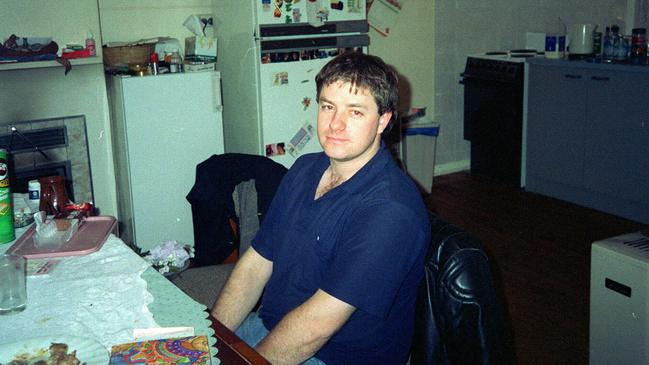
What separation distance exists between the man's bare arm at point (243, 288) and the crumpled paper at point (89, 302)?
264 mm

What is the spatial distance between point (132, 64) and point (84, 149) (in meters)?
0.56

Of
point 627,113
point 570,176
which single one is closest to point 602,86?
point 627,113

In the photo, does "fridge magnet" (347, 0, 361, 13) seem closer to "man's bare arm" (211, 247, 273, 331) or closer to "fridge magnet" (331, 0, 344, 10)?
"fridge magnet" (331, 0, 344, 10)

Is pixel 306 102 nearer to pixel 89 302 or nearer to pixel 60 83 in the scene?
pixel 60 83

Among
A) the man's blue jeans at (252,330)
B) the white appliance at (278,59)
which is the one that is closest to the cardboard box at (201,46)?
the white appliance at (278,59)

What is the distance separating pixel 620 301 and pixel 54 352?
63.6 inches

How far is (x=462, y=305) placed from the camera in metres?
1.44

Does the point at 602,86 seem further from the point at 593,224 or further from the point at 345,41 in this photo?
the point at 345,41

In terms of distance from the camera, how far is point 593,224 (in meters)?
4.07

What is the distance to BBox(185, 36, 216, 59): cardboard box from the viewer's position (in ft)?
13.3

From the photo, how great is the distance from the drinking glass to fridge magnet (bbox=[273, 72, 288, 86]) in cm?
251

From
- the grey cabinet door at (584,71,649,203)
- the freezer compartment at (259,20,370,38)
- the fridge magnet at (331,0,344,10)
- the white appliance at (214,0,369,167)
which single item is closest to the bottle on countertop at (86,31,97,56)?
the white appliance at (214,0,369,167)

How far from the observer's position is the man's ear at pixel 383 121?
1668 mm

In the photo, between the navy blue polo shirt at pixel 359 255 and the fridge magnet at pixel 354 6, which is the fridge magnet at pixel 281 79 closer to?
the fridge magnet at pixel 354 6
